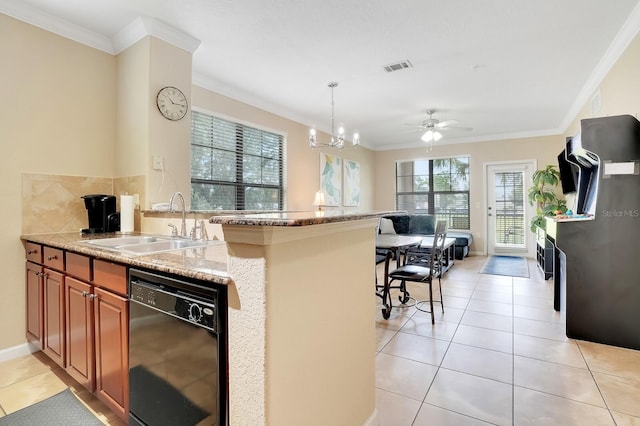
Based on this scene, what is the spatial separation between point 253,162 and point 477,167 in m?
5.06

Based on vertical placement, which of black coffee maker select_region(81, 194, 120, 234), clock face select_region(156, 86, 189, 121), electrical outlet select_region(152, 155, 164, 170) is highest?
clock face select_region(156, 86, 189, 121)

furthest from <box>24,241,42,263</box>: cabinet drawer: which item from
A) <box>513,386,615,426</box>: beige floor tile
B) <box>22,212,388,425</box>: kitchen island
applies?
<box>513,386,615,426</box>: beige floor tile

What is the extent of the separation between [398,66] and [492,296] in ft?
9.71

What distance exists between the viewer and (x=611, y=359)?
92.5 inches

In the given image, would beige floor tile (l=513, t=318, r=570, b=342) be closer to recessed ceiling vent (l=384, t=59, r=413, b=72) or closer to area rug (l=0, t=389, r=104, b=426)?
recessed ceiling vent (l=384, t=59, r=413, b=72)

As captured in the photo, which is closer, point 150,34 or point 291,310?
point 291,310

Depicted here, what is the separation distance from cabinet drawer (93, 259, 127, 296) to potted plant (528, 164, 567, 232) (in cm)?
618

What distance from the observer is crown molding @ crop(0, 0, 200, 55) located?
2.39 meters

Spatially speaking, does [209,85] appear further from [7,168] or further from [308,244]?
[308,244]

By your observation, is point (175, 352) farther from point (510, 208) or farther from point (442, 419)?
point (510, 208)

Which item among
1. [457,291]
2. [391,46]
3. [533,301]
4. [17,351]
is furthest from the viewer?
[457,291]

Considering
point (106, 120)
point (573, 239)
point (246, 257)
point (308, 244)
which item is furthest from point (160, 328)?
point (573, 239)

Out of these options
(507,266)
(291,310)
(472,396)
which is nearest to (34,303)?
(291,310)

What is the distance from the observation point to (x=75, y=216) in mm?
2727
